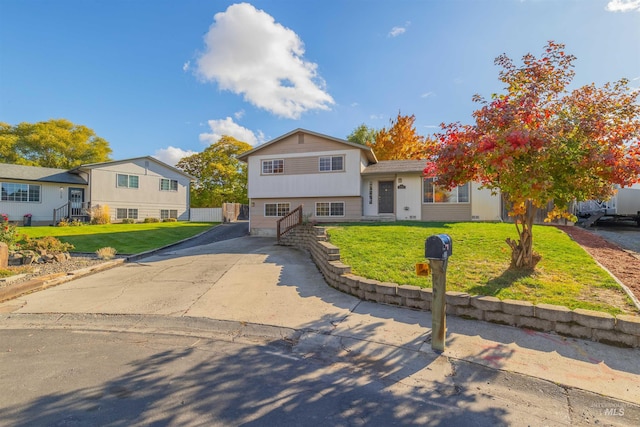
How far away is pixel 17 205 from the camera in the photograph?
21.2 meters

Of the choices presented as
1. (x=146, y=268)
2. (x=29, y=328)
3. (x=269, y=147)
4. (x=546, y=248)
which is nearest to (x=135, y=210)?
(x=269, y=147)

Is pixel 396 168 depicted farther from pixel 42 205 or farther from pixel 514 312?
pixel 42 205

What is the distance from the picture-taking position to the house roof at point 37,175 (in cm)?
2117

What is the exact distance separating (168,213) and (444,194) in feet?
79.8

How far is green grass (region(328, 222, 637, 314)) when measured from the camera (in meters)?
4.70

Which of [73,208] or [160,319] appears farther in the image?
[73,208]

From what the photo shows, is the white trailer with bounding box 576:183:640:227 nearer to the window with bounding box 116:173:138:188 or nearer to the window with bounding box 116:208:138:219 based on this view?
the window with bounding box 116:208:138:219

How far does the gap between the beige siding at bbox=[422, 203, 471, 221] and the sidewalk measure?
10444mm

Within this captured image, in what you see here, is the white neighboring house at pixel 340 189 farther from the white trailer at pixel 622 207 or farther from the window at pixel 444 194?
the white trailer at pixel 622 207

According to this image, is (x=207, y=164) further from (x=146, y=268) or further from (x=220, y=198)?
(x=146, y=268)

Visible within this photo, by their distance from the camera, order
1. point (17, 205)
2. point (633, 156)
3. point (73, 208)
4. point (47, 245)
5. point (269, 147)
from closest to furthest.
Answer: point (633, 156)
point (47, 245)
point (269, 147)
point (17, 205)
point (73, 208)

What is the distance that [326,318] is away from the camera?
4.74m

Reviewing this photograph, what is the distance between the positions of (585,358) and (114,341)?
19.6 ft

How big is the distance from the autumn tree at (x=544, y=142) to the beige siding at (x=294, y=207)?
11537 millimetres
